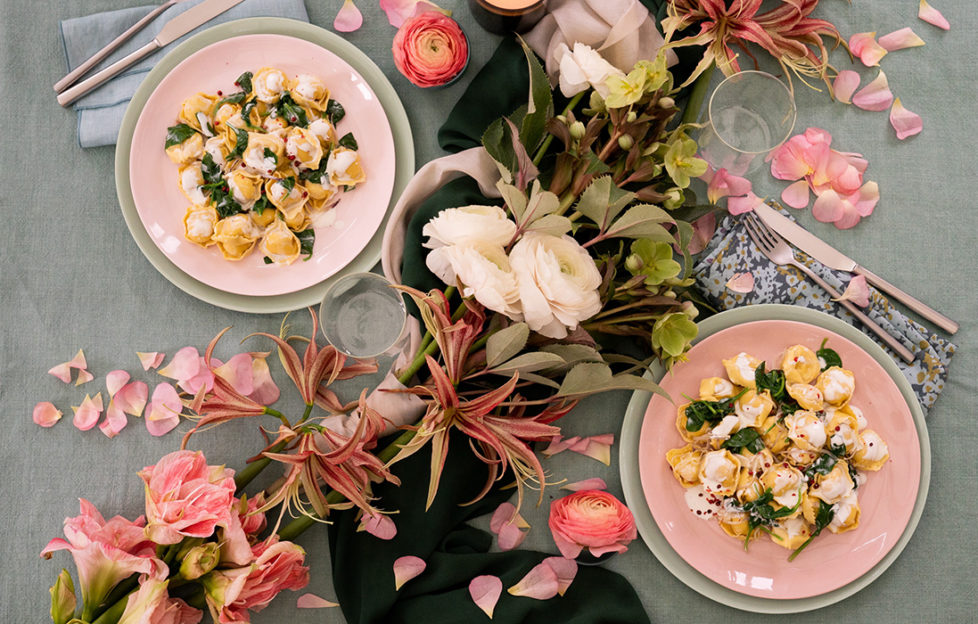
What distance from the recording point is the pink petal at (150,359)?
3.07 ft

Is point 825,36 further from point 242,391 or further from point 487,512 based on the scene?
point 242,391

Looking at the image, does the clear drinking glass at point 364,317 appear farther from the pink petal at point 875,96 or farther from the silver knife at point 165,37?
the pink petal at point 875,96

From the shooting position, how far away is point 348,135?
3.04 feet

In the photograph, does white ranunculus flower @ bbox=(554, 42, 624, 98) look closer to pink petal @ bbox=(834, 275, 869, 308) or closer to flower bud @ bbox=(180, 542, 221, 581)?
pink petal @ bbox=(834, 275, 869, 308)

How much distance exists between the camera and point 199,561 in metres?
0.77

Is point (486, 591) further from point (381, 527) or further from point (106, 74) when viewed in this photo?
point (106, 74)

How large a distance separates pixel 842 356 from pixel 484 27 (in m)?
0.67

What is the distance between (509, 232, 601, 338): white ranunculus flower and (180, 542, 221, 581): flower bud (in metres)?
0.47

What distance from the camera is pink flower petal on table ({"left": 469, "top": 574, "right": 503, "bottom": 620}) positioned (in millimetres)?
876

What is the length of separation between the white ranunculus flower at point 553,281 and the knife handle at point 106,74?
2.20ft

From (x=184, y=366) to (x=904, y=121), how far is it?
1079mm

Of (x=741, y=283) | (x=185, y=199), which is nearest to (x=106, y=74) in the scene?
(x=185, y=199)

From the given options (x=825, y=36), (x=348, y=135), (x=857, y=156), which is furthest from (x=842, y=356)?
(x=348, y=135)

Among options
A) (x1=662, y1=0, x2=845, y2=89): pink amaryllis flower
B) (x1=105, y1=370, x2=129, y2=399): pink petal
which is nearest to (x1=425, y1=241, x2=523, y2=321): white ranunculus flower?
(x1=662, y1=0, x2=845, y2=89): pink amaryllis flower
